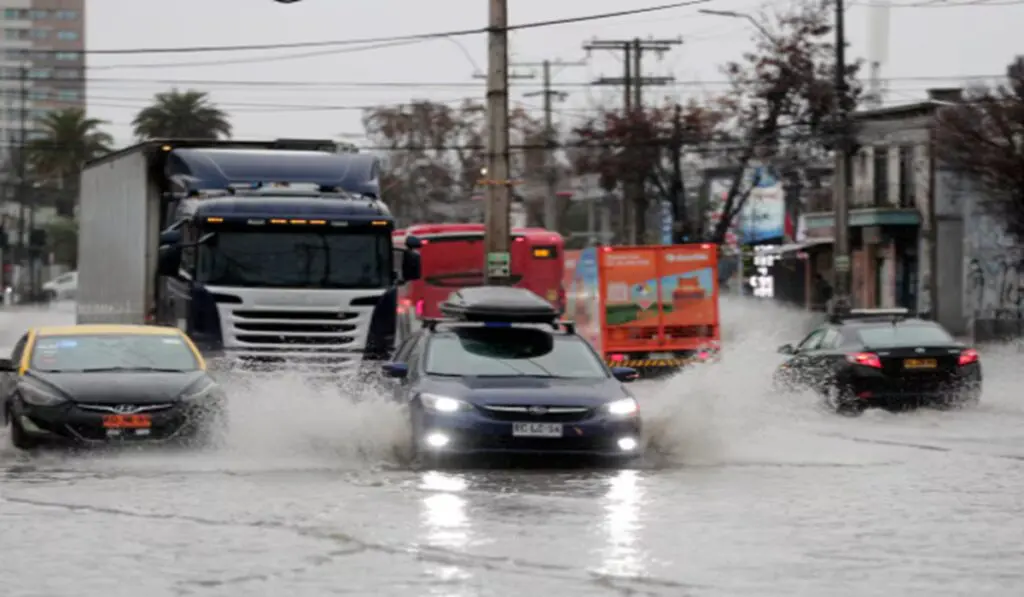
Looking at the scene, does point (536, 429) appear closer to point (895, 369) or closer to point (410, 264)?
point (410, 264)

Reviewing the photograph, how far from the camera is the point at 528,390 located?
60.4 feet

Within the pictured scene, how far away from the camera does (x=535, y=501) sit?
15594 millimetres

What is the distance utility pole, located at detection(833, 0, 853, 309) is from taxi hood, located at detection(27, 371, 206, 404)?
92.4 feet

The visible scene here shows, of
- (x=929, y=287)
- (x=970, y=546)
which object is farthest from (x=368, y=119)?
(x=970, y=546)

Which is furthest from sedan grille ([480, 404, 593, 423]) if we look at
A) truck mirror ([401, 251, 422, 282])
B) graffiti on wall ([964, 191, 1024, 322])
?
graffiti on wall ([964, 191, 1024, 322])

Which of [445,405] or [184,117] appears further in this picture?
[184,117]

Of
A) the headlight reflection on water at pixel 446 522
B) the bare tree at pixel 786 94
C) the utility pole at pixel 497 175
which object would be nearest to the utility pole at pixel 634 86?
the bare tree at pixel 786 94

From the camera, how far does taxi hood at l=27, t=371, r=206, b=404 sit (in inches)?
758

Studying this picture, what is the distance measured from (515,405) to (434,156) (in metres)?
81.9

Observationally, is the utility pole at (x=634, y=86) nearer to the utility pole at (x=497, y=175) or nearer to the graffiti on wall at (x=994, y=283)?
the graffiti on wall at (x=994, y=283)

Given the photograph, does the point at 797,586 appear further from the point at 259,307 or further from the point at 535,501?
the point at 259,307

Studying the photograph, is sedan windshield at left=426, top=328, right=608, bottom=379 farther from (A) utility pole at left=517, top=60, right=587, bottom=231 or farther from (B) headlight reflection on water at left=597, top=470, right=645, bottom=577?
(A) utility pole at left=517, top=60, right=587, bottom=231

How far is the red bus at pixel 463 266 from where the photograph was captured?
42.5m

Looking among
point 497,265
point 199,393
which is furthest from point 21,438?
point 497,265
